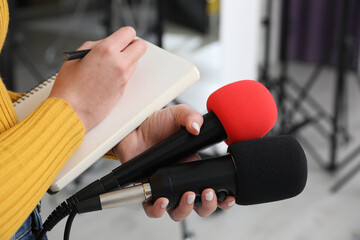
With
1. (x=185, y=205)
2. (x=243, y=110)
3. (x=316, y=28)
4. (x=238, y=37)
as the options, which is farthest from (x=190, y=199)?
(x=316, y=28)

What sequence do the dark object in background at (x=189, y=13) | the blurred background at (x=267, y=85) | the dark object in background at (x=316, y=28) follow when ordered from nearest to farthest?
the blurred background at (x=267, y=85) → the dark object in background at (x=189, y=13) → the dark object in background at (x=316, y=28)

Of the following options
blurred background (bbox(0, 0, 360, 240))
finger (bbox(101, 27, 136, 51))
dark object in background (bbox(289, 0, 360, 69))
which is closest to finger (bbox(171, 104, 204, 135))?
finger (bbox(101, 27, 136, 51))

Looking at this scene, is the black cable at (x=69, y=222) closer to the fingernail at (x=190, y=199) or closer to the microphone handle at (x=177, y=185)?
the microphone handle at (x=177, y=185)

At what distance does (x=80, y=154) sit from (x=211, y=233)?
4.51ft

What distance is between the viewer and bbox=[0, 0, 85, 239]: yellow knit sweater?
46cm

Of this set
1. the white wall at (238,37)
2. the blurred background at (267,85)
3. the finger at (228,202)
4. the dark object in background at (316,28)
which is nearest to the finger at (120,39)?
the finger at (228,202)

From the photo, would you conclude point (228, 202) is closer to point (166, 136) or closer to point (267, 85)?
point (166, 136)

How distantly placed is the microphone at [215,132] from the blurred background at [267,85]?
0.58m

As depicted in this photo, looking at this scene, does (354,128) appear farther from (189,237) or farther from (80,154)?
(80,154)

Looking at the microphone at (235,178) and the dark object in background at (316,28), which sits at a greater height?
the microphone at (235,178)

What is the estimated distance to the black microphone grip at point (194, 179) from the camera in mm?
495

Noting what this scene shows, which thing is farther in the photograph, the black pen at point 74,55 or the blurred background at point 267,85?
the blurred background at point 267,85

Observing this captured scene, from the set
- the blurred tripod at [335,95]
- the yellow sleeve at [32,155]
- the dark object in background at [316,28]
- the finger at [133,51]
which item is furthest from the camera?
the dark object in background at [316,28]

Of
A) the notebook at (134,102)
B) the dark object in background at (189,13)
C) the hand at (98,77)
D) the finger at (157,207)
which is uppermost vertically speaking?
the hand at (98,77)
